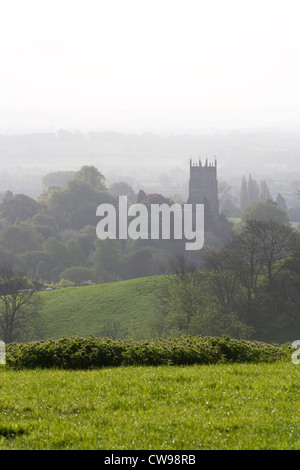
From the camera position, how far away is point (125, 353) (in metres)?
21.2

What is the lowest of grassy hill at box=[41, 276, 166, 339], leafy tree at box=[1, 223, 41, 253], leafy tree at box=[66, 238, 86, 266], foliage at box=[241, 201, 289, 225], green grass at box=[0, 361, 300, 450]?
grassy hill at box=[41, 276, 166, 339]

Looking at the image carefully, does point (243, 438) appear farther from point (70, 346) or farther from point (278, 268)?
point (278, 268)

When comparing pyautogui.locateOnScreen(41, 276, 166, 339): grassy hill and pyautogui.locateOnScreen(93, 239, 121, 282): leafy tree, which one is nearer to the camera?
pyautogui.locateOnScreen(41, 276, 166, 339): grassy hill

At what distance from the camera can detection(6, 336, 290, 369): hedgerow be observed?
67.4 feet

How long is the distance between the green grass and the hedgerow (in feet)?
7.86

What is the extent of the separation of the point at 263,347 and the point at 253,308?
4138 centimetres

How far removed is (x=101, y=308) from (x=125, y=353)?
55.5 metres

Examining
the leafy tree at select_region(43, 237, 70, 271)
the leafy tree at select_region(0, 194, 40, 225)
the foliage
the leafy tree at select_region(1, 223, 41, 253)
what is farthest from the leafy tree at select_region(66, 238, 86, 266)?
the foliage

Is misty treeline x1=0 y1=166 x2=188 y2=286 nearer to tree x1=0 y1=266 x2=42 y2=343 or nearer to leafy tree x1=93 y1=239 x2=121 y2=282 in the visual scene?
leafy tree x1=93 y1=239 x2=121 y2=282

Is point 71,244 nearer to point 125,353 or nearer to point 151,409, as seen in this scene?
point 125,353

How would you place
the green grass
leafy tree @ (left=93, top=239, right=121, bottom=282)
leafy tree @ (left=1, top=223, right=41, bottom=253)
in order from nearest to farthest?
the green grass
leafy tree @ (left=93, top=239, right=121, bottom=282)
leafy tree @ (left=1, top=223, right=41, bottom=253)

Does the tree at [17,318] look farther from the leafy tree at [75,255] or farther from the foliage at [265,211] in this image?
the foliage at [265,211]

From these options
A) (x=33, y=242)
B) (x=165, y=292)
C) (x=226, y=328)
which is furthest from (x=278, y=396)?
(x=33, y=242)

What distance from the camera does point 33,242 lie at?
151125 millimetres
